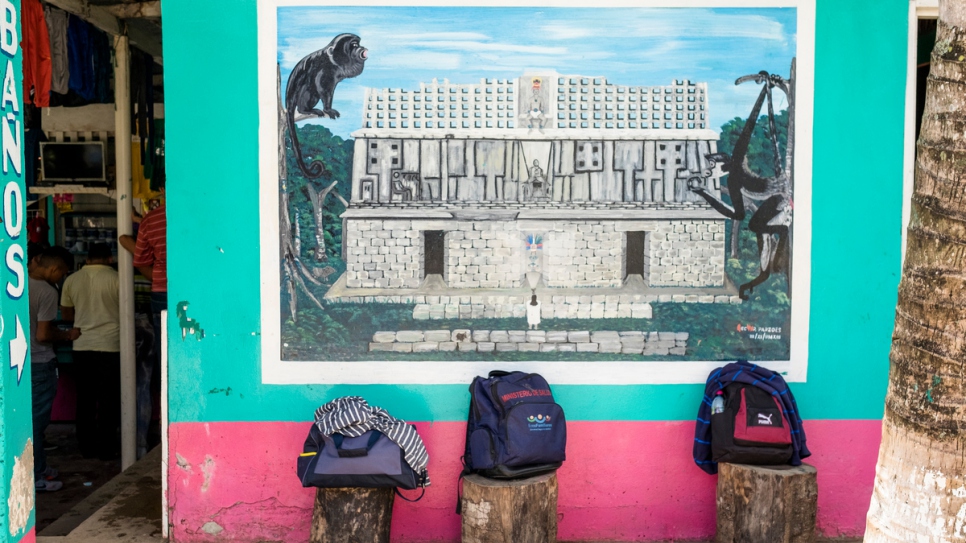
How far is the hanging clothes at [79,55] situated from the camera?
596cm

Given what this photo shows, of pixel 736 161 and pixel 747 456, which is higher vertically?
pixel 736 161

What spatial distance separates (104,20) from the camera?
6.04 metres

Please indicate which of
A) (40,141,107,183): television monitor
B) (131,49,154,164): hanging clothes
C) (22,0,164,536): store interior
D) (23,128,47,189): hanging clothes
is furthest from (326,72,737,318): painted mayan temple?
(23,128,47,189): hanging clothes

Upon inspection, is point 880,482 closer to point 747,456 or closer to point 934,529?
point 934,529

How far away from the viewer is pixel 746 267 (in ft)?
15.7

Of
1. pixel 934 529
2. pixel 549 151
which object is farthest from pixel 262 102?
pixel 934 529

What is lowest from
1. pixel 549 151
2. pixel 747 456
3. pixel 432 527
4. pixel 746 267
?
pixel 432 527

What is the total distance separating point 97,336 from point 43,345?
570mm

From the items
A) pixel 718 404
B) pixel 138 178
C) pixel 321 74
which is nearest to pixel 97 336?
pixel 138 178

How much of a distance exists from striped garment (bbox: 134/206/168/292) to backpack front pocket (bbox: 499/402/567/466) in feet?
10.3

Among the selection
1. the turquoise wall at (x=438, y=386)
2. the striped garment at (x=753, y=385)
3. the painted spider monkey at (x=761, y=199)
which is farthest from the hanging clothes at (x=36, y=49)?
the striped garment at (x=753, y=385)

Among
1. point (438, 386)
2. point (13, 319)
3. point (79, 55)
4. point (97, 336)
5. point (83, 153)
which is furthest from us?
point (83, 153)

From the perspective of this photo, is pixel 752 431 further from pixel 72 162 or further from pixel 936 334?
pixel 72 162

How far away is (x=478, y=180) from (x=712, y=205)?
1.35 meters
